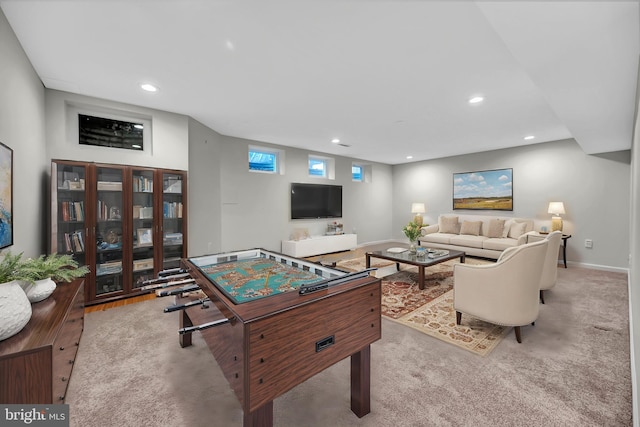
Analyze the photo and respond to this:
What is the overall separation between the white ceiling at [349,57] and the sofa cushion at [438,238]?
2.83 metres

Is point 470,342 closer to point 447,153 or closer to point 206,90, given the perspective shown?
point 206,90

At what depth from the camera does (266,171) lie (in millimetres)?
5590

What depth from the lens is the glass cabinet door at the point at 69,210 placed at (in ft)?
9.05

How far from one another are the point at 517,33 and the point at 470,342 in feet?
7.56

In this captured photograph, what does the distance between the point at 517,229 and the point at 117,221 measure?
23.0 feet

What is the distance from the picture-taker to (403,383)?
1.79 m

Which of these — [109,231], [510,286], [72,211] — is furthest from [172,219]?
[510,286]

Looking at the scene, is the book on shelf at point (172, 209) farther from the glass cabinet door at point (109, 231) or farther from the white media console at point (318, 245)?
the white media console at point (318, 245)

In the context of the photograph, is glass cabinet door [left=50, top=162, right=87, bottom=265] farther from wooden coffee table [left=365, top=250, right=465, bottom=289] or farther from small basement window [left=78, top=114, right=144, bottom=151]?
wooden coffee table [left=365, top=250, right=465, bottom=289]

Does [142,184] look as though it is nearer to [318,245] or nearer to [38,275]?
[38,275]

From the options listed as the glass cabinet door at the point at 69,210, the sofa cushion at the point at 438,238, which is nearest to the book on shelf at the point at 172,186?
the glass cabinet door at the point at 69,210

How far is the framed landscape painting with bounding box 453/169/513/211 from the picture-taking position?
230 inches

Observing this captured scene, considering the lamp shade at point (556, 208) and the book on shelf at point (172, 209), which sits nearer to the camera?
the book on shelf at point (172, 209)

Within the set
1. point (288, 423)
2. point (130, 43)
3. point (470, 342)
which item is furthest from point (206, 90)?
point (470, 342)
